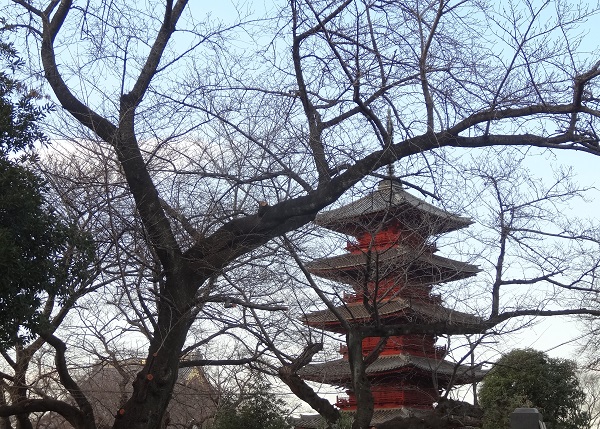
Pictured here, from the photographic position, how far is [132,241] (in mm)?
7801

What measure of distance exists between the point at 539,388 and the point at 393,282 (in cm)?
533

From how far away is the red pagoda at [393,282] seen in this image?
29.0 feet

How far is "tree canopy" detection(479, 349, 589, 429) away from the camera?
46.7 feet

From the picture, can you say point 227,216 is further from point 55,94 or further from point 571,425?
point 571,425

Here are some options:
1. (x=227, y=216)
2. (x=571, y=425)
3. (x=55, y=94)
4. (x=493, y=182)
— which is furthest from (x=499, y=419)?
(x=55, y=94)

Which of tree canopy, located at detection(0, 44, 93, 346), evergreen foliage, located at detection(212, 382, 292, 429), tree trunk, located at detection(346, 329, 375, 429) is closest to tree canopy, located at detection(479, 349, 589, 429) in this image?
evergreen foliage, located at detection(212, 382, 292, 429)

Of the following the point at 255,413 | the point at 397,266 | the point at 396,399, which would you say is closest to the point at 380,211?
the point at 397,266

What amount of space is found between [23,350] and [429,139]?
220 inches

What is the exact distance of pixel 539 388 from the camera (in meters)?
14.3

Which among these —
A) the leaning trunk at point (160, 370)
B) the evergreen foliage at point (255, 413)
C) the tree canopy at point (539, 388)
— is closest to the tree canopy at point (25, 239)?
the leaning trunk at point (160, 370)

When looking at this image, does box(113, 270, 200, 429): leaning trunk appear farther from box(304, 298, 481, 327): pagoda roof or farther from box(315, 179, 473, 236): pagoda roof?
box(304, 298, 481, 327): pagoda roof

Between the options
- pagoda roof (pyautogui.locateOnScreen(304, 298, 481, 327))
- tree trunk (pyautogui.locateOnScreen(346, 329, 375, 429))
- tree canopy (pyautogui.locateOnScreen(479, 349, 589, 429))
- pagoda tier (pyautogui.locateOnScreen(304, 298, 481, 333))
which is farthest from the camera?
tree canopy (pyautogui.locateOnScreen(479, 349, 589, 429))

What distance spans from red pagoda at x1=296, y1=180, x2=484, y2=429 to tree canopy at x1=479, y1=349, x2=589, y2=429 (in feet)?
3.92

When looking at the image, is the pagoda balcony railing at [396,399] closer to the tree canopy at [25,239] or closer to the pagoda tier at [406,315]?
the pagoda tier at [406,315]
